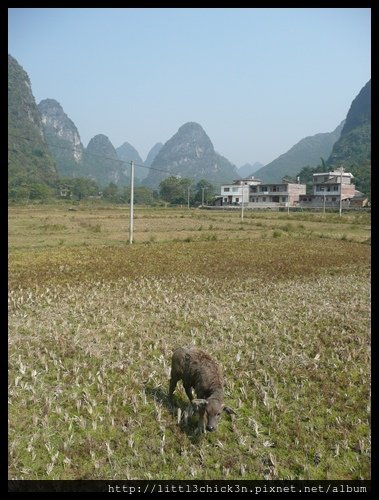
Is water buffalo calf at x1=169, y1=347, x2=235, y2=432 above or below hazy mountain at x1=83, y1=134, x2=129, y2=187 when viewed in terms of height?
below

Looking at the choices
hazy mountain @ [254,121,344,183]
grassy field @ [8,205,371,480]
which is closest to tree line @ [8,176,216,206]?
grassy field @ [8,205,371,480]

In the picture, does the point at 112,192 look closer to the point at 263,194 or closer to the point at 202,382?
the point at 263,194

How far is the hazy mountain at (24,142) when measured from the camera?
285 ft

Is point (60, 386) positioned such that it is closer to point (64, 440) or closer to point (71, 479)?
point (64, 440)

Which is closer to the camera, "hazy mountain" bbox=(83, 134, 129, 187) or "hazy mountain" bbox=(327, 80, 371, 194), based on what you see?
"hazy mountain" bbox=(327, 80, 371, 194)

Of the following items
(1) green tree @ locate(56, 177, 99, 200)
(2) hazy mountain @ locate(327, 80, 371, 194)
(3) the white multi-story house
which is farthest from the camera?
(2) hazy mountain @ locate(327, 80, 371, 194)

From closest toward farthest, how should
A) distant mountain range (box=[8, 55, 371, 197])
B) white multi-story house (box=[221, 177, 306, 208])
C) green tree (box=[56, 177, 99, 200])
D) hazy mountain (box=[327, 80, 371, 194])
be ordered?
white multi-story house (box=[221, 177, 306, 208])
green tree (box=[56, 177, 99, 200])
distant mountain range (box=[8, 55, 371, 197])
hazy mountain (box=[327, 80, 371, 194])

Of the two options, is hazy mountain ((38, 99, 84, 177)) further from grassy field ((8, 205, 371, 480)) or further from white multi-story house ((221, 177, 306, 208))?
grassy field ((8, 205, 371, 480))

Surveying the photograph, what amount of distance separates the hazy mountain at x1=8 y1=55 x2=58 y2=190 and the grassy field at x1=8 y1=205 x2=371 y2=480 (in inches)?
2677

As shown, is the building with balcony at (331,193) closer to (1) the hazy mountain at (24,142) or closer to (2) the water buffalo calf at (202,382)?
(1) the hazy mountain at (24,142)

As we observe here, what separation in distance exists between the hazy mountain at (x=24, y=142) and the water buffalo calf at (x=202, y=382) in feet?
240

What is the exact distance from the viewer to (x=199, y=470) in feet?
12.1

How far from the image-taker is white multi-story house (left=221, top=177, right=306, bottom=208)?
6638cm
